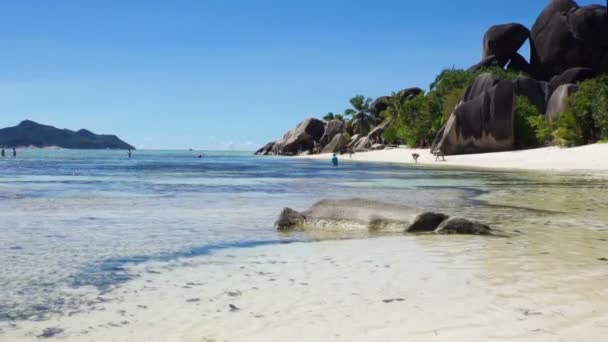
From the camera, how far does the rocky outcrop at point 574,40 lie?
88312 millimetres

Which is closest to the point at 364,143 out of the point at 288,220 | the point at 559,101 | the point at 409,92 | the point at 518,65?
the point at 409,92

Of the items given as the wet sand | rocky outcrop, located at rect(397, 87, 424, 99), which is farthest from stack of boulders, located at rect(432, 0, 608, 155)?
the wet sand

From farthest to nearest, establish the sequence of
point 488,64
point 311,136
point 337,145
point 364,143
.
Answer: point 311,136 < point 337,145 < point 364,143 < point 488,64

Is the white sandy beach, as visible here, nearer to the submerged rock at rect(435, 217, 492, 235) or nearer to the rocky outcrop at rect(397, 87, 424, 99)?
the submerged rock at rect(435, 217, 492, 235)

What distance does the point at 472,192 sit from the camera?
2181 cm

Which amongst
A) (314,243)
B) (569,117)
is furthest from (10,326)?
(569,117)

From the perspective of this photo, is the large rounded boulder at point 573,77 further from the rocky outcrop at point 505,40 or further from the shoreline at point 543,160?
the shoreline at point 543,160

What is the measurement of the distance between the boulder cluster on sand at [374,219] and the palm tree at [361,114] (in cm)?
9808

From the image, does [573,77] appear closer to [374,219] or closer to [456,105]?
[456,105]

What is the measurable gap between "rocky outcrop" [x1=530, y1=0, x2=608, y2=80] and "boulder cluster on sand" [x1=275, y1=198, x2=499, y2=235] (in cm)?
8678

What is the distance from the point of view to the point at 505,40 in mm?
95938

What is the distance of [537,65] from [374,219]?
304ft

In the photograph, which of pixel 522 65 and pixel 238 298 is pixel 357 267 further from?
pixel 522 65

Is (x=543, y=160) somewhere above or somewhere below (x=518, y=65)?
below
